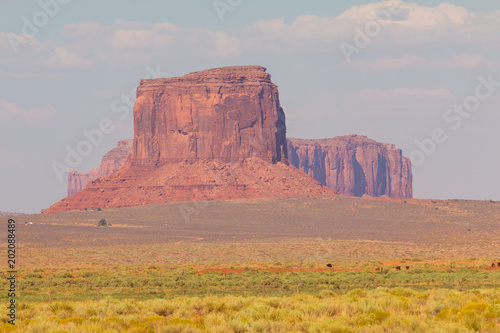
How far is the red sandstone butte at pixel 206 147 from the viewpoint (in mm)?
115312

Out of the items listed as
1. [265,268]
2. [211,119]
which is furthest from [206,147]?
[265,268]

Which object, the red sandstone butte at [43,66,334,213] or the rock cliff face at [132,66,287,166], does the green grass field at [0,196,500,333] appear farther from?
the rock cliff face at [132,66,287,166]

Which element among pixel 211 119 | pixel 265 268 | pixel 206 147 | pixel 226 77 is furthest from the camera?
pixel 226 77

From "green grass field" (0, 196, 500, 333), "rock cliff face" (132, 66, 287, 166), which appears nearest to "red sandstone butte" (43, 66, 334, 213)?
"rock cliff face" (132, 66, 287, 166)

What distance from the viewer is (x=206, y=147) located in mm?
120562

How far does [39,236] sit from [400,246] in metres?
39.0

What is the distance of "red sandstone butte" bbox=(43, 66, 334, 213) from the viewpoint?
115 metres

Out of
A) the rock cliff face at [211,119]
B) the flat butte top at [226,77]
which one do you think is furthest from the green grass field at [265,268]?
the flat butte top at [226,77]

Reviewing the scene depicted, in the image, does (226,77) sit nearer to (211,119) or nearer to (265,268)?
(211,119)

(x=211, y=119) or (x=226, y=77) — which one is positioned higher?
(x=226, y=77)

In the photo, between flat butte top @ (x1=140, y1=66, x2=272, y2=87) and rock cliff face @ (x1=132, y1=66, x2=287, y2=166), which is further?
flat butte top @ (x1=140, y1=66, x2=272, y2=87)

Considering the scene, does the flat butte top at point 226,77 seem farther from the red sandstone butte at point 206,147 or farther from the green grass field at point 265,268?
the green grass field at point 265,268

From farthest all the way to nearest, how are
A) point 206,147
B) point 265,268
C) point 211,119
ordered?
point 211,119, point 206,147, point 265,268

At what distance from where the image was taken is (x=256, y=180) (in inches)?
4564
